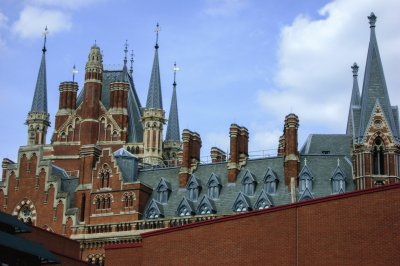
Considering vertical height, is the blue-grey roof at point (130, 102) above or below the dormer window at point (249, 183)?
above

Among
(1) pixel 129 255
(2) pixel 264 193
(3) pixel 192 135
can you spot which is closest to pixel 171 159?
(3) pixel 192 135

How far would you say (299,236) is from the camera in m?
48.9

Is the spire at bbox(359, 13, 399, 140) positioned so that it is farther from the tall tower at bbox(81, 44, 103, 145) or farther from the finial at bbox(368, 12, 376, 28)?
the tall tower at bbox(81, 44, 103, 145)

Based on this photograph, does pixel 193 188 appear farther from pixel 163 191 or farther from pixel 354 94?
pixel 354 94

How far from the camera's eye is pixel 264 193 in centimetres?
7325

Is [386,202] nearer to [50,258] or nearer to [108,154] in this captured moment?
[50,258]

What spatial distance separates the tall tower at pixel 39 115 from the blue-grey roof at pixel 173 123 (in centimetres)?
Result: 1386

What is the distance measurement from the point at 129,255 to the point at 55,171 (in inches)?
1167

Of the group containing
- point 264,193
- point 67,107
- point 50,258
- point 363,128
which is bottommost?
point 50,258

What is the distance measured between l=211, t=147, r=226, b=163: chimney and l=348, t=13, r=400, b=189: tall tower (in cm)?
1443

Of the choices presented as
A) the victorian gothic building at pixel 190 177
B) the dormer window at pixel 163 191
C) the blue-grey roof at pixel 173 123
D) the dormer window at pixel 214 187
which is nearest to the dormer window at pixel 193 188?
the victorian gothic building at pixel 190 177

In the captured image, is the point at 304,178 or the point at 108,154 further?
the point at 108,154

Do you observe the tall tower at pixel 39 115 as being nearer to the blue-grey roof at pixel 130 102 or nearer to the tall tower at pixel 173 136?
the blue-grey roof at pixel 130 102

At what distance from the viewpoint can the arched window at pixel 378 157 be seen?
2820 inches
